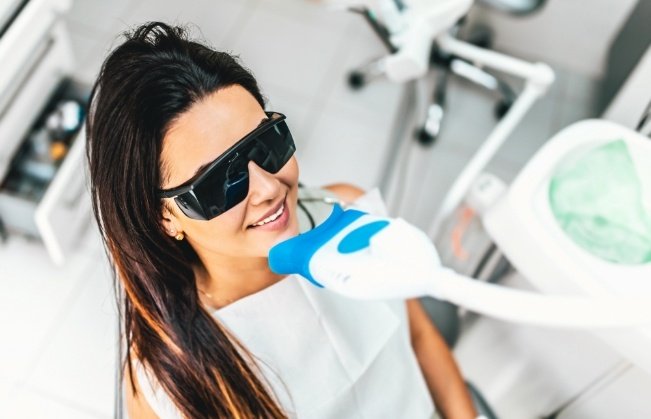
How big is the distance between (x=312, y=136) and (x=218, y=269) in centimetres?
123

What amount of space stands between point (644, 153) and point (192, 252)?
699 mm

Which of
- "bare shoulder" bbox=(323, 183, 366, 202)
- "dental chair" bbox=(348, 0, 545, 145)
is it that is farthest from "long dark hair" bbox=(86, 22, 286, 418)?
"dental chair" bbox=(348, 0, 545, 145)

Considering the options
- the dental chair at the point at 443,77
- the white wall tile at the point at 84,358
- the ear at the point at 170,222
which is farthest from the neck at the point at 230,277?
the dental chair at the point at 443,77

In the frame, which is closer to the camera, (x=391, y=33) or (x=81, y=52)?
(x=391, y=33)

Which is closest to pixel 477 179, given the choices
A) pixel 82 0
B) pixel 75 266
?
pixel 75 266

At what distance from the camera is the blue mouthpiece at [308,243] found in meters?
0.63

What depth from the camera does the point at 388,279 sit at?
0.52m

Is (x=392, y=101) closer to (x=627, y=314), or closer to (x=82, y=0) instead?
(x=82, y=0)

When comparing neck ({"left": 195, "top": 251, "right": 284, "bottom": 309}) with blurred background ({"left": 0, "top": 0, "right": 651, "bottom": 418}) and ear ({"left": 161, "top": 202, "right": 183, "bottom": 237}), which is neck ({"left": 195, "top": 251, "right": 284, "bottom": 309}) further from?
blurred background ({"left": 0, "top": 0, "right": 651, "bottom": 418})

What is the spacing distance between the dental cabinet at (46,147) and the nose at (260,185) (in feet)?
3.15

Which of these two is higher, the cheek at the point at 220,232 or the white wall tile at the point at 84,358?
the cheek at the point at 220,232

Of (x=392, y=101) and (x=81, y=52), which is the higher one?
(x=392, y=101)

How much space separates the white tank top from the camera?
0.92 m

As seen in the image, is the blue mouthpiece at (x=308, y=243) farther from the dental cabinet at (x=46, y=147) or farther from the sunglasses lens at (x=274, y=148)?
the dental cabinet at (x=46, y=147)
